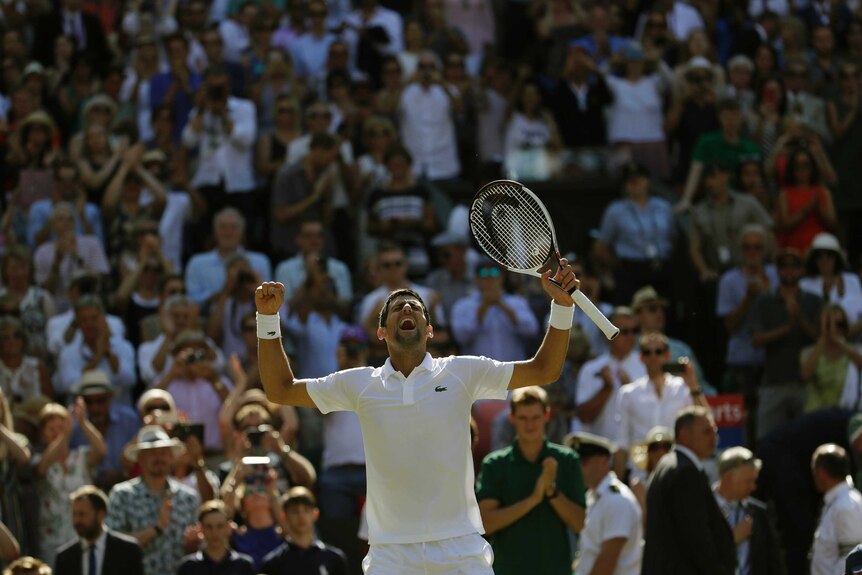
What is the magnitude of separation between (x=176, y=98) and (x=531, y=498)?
9.52 meters

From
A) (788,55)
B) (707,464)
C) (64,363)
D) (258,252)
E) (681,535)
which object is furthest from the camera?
(788,55)

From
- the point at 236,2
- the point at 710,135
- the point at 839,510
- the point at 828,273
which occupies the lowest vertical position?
the point at 839,510

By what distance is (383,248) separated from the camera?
16016mm

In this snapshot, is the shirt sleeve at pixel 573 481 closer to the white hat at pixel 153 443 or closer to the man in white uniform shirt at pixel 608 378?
the white hat at pixel 153 443

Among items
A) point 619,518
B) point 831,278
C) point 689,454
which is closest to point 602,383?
point 831,278

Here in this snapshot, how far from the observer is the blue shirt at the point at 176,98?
1880 centimetres

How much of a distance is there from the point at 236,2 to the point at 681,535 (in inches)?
464

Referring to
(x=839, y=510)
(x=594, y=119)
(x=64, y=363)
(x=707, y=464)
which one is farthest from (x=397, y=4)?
(x=839, y=510)

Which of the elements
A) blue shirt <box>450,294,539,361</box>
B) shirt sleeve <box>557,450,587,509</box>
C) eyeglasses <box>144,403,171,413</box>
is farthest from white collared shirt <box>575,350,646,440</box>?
shirt sleeve <box>557,450,587,509</box>

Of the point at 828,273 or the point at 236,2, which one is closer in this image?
the point at 828,273

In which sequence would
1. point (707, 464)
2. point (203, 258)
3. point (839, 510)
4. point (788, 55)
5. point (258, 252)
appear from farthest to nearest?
point (788, 55), point (258, 252), point (203, 258), point (707, 464), point (839, 510)

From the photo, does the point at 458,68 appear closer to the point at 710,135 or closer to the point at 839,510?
the point at 710,135

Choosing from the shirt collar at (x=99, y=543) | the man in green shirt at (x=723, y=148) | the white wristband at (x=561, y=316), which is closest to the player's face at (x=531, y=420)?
the white wristband at (x=561, y=316)

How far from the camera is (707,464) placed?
13.7 metres
